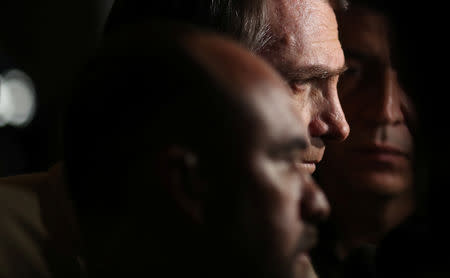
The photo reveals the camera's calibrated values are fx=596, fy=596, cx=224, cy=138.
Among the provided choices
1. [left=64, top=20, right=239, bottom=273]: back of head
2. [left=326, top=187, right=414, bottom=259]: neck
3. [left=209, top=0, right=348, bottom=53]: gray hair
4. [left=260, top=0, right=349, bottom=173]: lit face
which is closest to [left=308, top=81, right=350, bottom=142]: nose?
[left=260, top=0, right=349, bottom=173]: lit face

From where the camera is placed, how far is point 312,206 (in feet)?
1.99

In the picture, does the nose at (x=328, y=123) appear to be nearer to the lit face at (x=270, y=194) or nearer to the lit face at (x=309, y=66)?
the lit face at (x=309, y=66)

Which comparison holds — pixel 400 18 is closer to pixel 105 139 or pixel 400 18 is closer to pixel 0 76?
pixel 105 139

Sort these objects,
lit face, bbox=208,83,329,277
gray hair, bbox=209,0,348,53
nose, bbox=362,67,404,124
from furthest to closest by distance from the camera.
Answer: nose, bbox=362,67,404,124 < gray hair, bbox=209,0,348,53 < lit face, bbox=208,83,329,277

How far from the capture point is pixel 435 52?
1.19 metres

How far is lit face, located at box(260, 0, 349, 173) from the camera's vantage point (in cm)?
95

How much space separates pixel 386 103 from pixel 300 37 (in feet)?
0.86

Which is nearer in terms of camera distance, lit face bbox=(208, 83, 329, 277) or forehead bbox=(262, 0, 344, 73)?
lit face bbox=(208, 83, 329, 277)

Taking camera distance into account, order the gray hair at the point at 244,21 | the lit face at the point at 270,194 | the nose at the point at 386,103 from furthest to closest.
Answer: the nose at the point at 386,103 → the gray hair at the point at 244,21 → the lit face at the point at 270,194

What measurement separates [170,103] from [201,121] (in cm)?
4

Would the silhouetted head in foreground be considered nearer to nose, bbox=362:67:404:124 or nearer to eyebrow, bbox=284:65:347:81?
eyebrow, bbox=284:65:347:81

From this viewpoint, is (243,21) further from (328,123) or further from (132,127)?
(132,127)

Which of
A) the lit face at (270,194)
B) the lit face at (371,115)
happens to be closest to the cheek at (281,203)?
the lit face at (270,194)

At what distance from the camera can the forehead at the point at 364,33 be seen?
1.16 m
